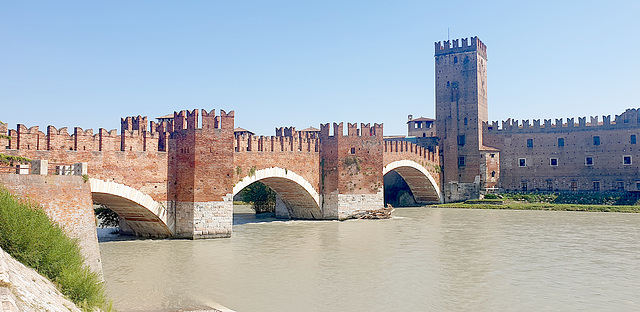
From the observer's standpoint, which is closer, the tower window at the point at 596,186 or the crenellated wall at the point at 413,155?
the crenellated wall at the point at 413,155

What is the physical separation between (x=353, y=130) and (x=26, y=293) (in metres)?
23.1

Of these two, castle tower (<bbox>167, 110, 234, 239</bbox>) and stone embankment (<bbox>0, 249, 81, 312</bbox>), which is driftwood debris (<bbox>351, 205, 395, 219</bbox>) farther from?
stone embankment (<bbox>0, 249, 81, 312</bbox>)

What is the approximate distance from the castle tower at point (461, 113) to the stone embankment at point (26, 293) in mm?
35731

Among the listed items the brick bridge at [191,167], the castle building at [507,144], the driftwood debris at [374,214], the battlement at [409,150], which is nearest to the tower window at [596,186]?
the castle building at [507,144]

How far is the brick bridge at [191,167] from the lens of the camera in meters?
16.4

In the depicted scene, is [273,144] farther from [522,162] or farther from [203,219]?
[522,162]

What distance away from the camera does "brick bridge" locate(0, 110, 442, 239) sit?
53.7 ft

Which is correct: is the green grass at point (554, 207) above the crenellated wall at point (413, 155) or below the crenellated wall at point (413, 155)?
below

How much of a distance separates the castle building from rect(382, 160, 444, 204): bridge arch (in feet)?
4.86

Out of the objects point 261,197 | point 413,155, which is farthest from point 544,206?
point 261,197

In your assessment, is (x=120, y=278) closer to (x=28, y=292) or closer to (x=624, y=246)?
(x=28, y=292)

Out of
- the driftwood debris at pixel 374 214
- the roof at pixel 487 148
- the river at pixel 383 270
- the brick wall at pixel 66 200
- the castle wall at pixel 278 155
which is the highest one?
the roof at pixel 487 148

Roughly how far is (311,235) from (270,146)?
4.83 metres

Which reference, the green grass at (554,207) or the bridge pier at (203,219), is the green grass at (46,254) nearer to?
the bridge pier at (203,219)
